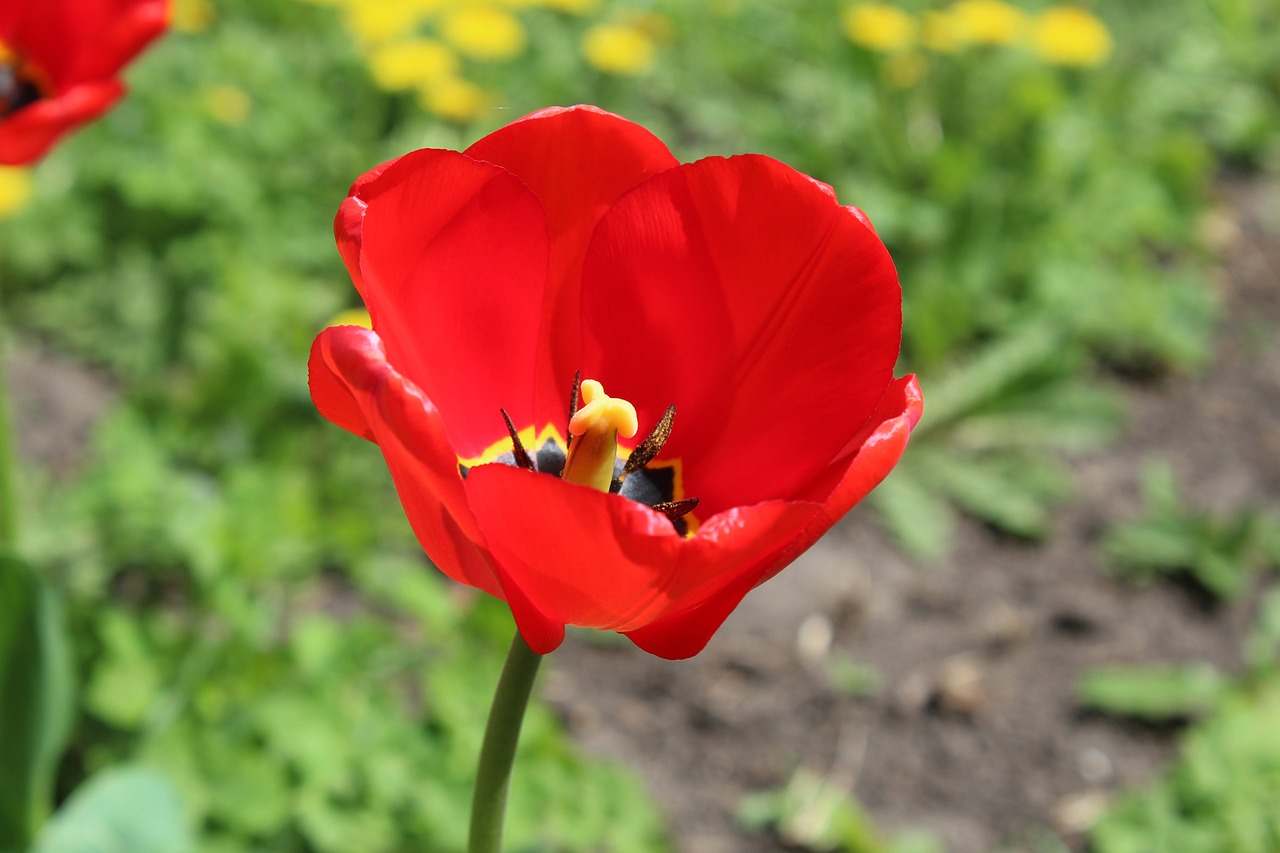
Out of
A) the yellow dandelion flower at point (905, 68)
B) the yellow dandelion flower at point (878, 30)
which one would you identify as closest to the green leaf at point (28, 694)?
the yellow dandelion flower at point (878, 30)

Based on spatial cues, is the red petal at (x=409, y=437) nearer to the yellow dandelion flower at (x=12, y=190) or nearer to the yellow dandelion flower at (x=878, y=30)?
the yellow dandelion flower at (x=12, y=190)

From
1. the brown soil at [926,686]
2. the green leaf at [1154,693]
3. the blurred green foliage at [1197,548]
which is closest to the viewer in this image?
the brown soil at [926,686]

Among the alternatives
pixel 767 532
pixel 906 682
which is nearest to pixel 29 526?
pixel 906 682

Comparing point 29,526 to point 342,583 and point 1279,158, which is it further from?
point 1279,158

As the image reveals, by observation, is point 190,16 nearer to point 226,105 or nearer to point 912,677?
point 226,105

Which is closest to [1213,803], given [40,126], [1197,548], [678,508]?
[1197,548]
